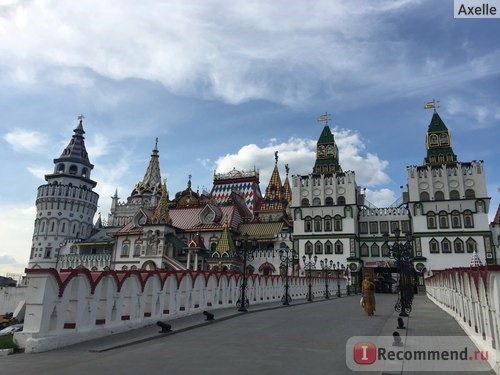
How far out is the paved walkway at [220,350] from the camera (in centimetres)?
723

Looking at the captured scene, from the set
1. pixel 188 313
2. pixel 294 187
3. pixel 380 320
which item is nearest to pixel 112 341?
pixel 188 313

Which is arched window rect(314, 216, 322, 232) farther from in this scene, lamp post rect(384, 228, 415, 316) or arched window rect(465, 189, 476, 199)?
lamp post rect(384, 228, 415, 316)

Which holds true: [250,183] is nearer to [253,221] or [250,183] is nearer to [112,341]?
[253,221]

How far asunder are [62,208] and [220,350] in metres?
63.0

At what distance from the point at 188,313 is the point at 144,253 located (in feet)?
114

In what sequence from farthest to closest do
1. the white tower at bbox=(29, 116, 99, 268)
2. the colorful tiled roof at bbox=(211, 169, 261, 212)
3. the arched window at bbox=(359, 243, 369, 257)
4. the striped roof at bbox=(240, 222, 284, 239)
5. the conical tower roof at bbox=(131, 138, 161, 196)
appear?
the conical tower roof at bbox=(131, 138, 161, 196)
the colorful tiled roof at bbox=(211, 169, 261, 212)
the white tower at bbox=(29, 116, 99, 268)
the striped roof at bbox=(240, 222, 284, 239)
the arched window at bbox=(359, 243, 369, 257)

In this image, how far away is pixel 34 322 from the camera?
30.5ft

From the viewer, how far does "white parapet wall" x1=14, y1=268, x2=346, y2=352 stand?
370 inches

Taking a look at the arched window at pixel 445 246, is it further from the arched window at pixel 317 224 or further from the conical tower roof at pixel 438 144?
the arched window at pixel 317 224

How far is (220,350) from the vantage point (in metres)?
8.84

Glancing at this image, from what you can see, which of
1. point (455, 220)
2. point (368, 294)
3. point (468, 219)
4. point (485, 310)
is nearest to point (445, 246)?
point (455, 220)

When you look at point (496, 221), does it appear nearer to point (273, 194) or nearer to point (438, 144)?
point (438, 144)

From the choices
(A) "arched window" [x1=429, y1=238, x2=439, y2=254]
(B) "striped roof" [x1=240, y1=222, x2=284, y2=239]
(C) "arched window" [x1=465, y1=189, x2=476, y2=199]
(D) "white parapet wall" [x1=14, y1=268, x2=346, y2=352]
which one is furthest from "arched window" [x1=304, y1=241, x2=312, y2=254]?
(D) "white parapet wall" [x1=14, y1=268, x2=346, y2=352]

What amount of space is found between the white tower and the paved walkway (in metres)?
56.2
